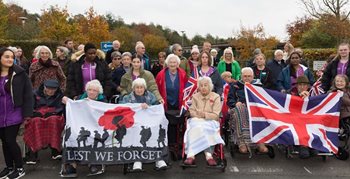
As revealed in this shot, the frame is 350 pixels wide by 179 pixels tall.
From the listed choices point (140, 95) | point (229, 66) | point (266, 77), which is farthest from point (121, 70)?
point (266, 77)

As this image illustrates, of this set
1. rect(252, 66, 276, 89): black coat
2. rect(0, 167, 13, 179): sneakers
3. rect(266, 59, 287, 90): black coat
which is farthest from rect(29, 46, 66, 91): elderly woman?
rect(266, 59, 287, 90): black coat

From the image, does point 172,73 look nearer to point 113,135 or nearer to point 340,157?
point 113,135

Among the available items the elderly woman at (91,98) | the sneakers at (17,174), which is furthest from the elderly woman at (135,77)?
the sneakers at (17,174)

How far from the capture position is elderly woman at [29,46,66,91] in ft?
24.0

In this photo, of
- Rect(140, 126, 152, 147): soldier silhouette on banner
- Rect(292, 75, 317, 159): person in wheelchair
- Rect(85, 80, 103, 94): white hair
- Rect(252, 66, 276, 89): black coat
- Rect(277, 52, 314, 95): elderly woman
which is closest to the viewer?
Rect(140, 126, 152, 147): soldier silhouette on banner

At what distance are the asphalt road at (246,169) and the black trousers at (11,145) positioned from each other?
30 cm

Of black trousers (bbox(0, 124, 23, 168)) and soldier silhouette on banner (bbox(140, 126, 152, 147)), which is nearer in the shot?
black trousers (bbox(0, 124, 23, 168))

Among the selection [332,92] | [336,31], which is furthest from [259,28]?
[332,92]

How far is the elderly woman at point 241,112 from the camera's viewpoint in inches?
266

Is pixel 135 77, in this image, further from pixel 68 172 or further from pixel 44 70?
pixel 68 172

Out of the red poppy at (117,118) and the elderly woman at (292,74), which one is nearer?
the red poppy at (117,118)

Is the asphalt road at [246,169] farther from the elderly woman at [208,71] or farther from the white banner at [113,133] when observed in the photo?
the elderly woman at [208,71]

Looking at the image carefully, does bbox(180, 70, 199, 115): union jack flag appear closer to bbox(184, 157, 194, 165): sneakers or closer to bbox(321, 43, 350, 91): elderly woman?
bbox(184, 157, 194, 165): sneakers

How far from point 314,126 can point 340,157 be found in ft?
2.29
